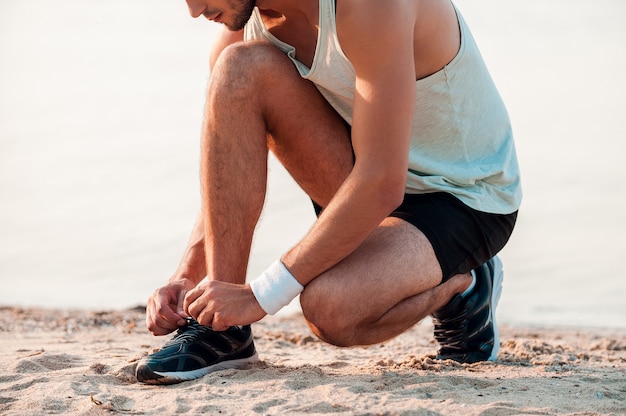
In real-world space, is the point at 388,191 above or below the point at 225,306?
above

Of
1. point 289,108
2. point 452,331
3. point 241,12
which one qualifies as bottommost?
point 452,331

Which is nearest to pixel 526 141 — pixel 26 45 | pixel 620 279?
pixel 620 279

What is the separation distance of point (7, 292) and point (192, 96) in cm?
480

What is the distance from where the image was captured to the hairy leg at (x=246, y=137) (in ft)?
9.36

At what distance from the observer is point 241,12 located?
2.89m

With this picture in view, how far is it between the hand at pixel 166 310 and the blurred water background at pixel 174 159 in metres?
2.55

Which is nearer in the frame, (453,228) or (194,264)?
(453,228)

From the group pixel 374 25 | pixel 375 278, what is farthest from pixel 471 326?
pixel 374 25

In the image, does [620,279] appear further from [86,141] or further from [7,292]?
[86,141]

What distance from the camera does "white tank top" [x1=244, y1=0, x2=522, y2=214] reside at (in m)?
2.95

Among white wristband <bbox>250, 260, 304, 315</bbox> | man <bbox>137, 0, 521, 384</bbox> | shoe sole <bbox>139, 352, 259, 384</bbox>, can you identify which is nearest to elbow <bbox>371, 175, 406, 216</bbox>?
man <bbox>137, 0, 521, 384</bbox>

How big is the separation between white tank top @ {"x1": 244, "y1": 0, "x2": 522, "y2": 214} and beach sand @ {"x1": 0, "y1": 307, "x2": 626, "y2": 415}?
56cm

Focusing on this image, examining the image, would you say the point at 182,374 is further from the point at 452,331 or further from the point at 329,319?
the point at 452,331

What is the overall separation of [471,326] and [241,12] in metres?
1.26
